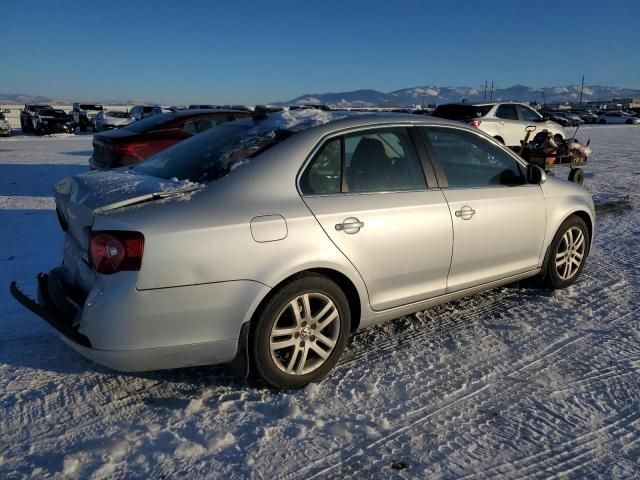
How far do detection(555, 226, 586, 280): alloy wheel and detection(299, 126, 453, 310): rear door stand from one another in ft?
5.02

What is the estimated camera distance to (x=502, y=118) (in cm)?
1409

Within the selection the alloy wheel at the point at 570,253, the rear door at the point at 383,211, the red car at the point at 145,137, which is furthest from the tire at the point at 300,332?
the red car at the point at 145,137

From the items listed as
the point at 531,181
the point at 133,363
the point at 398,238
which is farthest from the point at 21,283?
the point at 531,181

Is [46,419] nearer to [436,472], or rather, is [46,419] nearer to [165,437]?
[165,437]

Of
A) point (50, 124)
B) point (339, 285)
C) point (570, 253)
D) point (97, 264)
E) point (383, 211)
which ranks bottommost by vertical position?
point (570, 253)

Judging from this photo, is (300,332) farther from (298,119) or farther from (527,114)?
(527,114)

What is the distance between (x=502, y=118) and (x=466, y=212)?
11.5m

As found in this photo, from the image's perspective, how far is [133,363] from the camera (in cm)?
269

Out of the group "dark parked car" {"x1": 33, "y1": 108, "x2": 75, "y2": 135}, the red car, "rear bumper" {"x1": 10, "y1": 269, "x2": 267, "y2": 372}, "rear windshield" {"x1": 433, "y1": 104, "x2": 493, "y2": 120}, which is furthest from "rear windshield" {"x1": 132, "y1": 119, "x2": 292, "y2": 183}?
"dark parked car" {"x1": 33, "y1": 108, "x2": 75, "y2": 135}

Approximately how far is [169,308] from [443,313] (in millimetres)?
2357

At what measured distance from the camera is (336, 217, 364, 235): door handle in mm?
3063

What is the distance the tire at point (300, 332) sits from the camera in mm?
2891

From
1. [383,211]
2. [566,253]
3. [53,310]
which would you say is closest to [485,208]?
[383,211]

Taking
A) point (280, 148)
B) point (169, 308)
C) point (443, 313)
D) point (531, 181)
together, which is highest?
point (280, 148)
